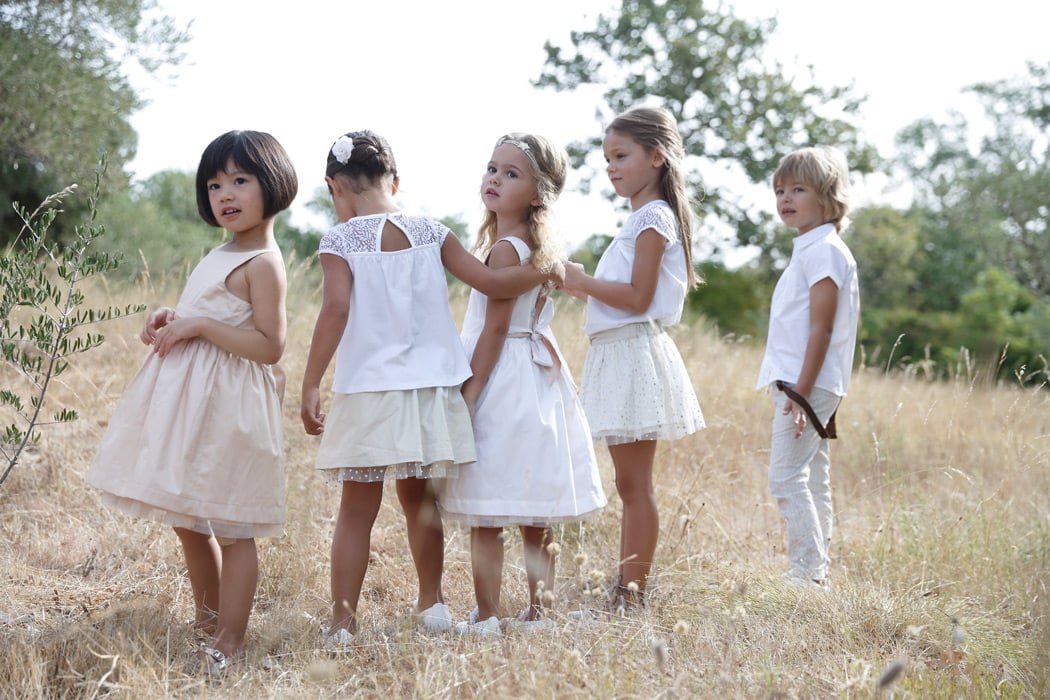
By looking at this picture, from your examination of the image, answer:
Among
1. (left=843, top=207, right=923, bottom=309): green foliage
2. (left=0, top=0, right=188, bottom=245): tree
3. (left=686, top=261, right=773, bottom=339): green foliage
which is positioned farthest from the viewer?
(left=843, top=207, right=923, bottom=309): green foliage

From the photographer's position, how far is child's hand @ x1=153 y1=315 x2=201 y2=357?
9.71 feet

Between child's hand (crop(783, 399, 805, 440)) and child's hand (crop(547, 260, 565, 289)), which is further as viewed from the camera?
child's hand (crop(783, 399, 805, 440))

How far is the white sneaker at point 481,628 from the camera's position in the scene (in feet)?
10.0

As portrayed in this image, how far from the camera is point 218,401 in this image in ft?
9.84

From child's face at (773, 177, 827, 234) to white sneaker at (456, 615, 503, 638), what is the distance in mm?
2032

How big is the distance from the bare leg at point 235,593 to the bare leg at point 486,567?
29.1 inches

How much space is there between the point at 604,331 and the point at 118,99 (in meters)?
7.37

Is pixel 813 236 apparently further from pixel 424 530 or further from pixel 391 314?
pixel 424 530

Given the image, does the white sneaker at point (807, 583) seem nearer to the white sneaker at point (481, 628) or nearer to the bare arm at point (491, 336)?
the white sneaker at point (481, 628)

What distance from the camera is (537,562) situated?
10.7ft

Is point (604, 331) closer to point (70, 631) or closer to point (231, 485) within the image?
point (231, 485)

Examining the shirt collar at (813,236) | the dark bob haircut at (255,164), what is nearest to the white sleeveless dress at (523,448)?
the dark bob haircut at (255,164)

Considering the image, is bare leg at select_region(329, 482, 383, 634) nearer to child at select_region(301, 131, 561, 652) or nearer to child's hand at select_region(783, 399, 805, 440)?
child at select_region(301, 131, 561, 652)

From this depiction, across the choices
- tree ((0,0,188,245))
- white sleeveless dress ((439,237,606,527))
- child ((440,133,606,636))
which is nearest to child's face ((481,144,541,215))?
child ((440,133,606,636))
